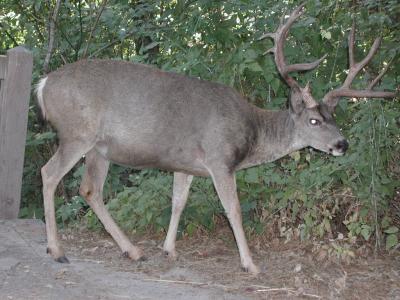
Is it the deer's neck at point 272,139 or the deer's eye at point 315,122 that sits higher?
the deer's eye at point 315,122

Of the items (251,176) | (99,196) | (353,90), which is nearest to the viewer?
(353,90)

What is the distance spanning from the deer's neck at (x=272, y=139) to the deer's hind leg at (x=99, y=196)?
47.0 inches

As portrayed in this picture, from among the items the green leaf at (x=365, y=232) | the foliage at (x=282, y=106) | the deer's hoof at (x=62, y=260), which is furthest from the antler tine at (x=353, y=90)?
the deer's hoof at (x=62, y=260)

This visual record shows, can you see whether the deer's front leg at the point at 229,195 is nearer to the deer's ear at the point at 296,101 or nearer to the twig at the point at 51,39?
the deer's ear at the point at 296,101

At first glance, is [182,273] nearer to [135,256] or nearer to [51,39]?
[135,256]

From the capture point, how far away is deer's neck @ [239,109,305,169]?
20.7 ft

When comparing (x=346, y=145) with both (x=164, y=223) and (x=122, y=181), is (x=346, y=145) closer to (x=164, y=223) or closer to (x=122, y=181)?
(x=164, y=223)

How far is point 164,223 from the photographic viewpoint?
22.2ft

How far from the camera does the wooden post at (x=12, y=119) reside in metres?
6.96

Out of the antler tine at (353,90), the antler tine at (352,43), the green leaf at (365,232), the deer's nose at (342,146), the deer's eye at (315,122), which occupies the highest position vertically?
the antler tine at (352,43)

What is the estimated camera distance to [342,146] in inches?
245

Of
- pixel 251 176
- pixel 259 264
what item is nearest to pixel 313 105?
pixel 251 176

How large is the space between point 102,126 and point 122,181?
4147mm

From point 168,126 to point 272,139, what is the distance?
960 millimetres
